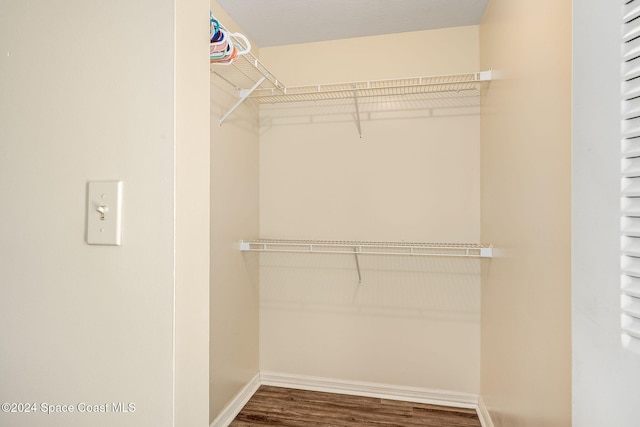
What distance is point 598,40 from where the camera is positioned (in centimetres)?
73

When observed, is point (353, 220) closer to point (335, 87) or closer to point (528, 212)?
point (335, 87)

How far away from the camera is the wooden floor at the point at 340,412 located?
5.93 ft

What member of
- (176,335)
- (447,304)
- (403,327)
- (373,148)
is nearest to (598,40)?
(176,335)

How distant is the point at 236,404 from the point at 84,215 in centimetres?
178

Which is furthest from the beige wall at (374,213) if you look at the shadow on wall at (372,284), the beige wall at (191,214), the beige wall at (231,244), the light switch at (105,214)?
the light switch at (105,214)

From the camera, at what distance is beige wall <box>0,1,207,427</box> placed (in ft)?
1.84

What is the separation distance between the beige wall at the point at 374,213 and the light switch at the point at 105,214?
5.47 feet

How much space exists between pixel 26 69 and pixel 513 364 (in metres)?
1.82

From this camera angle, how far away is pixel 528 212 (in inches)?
46.3

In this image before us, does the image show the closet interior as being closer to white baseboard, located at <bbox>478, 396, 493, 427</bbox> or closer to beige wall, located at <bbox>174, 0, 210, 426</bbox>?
white baseboard, located at <bbox>478, 396, 493, 427</bbox>

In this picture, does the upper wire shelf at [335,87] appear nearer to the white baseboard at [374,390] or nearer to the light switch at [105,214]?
the light switch at [105,214]

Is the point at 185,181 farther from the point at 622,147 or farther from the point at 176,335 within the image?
the point at 622,147

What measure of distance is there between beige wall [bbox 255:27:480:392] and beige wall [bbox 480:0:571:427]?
0.69 feet

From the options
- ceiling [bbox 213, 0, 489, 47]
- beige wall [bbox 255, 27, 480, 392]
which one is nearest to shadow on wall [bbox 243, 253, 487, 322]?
beige wall [bbox 255, 27, 480, 392]
